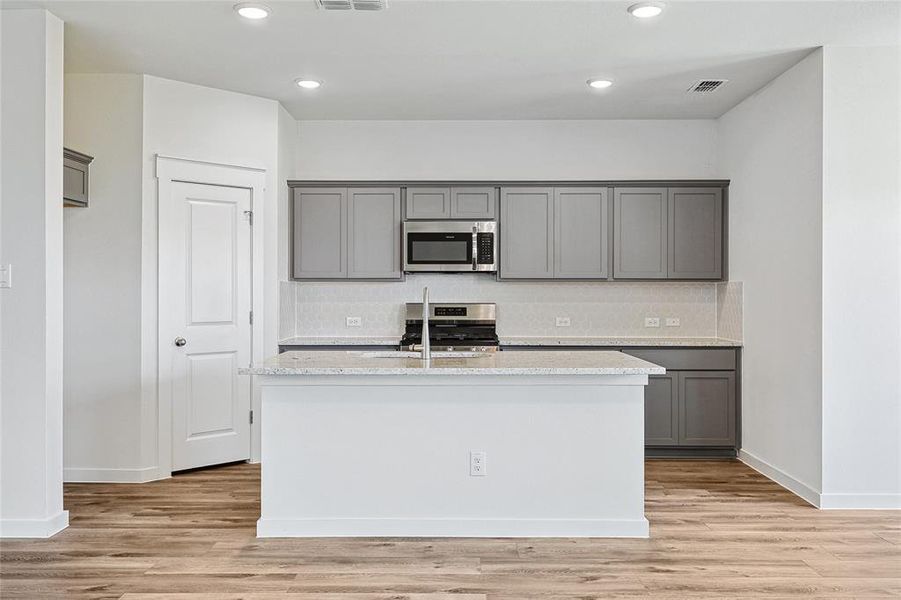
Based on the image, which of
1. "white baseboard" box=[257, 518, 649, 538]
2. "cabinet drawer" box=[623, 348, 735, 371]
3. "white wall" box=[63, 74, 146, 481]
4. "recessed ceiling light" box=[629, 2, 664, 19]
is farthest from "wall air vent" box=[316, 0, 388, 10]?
"cabinet drawer" box=[623, 348, 735, 371]

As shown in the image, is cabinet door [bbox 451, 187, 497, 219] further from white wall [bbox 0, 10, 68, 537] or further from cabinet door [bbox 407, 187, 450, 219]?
white wall [bbox 0, 10, 68, 537]

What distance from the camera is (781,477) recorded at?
4633mm

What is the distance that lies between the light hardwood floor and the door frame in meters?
0.76

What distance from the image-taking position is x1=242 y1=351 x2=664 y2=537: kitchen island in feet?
11.7

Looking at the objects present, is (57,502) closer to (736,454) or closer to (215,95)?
(215,95)

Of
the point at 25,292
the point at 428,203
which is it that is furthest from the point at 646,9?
the point at 25,292

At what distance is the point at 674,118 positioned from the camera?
19.4 ft

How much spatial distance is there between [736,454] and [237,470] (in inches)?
145

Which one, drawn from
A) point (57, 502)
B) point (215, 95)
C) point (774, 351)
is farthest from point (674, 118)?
point (57, 502)

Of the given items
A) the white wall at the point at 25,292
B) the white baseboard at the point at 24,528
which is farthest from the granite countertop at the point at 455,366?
the white baseboard at the point at 24,528

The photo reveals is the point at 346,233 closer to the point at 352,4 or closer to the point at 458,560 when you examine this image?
the point at 352,4

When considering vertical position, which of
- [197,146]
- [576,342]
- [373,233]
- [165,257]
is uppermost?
[197,146]

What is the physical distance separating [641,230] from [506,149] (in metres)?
1.30

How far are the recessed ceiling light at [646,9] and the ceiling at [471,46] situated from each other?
0.06 metres
